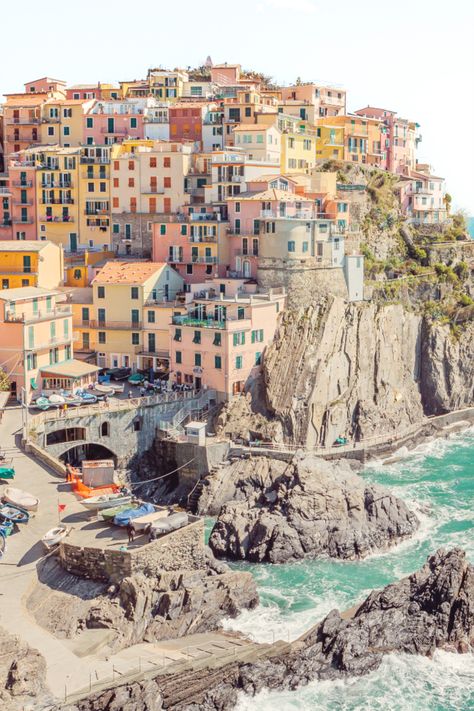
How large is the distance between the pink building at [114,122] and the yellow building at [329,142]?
17.1 metres

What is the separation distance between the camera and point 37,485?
188 feet

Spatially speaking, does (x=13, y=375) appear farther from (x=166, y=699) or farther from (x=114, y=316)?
(x=166, y=699)

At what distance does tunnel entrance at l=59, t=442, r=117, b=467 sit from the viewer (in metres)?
67.3

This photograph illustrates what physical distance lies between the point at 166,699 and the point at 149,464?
94.0 ft

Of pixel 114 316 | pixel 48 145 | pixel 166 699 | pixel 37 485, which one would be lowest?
pixel 166 699

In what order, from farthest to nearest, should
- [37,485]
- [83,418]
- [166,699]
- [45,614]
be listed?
[83,418] → [37,485] → [45,614] → [166,699]

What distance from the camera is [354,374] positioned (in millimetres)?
78312

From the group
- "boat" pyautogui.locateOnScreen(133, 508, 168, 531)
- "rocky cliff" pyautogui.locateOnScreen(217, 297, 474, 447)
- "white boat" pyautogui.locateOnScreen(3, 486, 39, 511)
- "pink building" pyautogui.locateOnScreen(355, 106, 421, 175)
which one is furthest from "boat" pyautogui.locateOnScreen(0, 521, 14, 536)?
"pink building" pyautogui.locateOnScreen(355, 106, 421, 175)

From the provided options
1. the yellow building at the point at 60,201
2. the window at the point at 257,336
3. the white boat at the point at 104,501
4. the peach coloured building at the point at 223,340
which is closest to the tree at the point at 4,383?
the peach coloured building at the point at 223,340

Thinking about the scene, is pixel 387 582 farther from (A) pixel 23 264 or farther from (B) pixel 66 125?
(B) pixel 66 125

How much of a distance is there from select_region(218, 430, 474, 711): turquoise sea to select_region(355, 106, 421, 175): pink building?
46.9 m

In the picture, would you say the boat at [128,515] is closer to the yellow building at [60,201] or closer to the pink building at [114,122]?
the yellow building at [60,201]

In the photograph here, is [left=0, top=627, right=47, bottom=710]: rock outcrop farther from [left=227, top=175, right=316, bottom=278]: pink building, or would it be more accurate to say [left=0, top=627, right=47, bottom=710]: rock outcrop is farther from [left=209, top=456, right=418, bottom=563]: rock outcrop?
[left=227, top=175, right=316, bottom=278]: pink building

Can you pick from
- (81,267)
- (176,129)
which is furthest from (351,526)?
(176,129)
